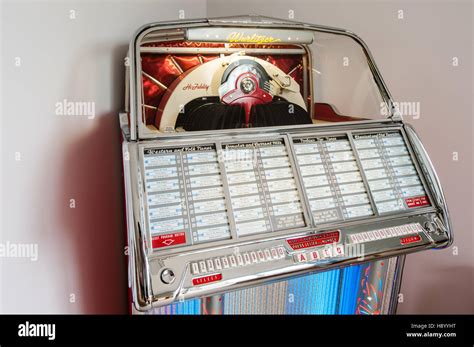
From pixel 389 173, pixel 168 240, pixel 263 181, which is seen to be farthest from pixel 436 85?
pixel 168 240

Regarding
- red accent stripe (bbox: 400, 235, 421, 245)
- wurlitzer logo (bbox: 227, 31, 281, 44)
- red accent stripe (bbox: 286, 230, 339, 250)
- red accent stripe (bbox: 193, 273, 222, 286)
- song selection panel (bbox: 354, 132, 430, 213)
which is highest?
wurlitzer logo (bbox: 227, 31, 281, 44)

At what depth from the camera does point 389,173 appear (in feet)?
5.31

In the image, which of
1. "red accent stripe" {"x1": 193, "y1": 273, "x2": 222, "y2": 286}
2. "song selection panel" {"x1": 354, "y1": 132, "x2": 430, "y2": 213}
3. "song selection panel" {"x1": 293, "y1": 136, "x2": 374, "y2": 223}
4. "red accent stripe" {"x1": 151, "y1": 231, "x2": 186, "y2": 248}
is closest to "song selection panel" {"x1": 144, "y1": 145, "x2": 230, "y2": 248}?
"red accent stripe" {"x1": 151, "y1": 231, "x2": 186, "y2": 248}

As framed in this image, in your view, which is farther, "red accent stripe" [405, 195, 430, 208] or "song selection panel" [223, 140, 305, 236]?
"red accent stripe" [405, 195, 430, 208]

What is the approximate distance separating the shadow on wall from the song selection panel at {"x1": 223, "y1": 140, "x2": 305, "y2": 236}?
62 cm

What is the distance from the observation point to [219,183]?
1.40m

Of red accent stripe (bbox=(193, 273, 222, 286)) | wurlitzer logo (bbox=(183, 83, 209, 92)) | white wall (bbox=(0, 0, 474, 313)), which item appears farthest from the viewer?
wurlitzer logo (bbox=(183, 83, 209, 92))

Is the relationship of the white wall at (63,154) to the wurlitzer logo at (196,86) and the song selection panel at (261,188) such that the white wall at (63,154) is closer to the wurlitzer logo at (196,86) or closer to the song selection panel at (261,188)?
the wurlitzer logo at (196,86)

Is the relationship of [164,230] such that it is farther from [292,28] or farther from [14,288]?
[292,28]

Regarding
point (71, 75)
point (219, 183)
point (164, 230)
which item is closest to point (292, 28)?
point (219, 183)

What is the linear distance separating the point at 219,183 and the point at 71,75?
733mm

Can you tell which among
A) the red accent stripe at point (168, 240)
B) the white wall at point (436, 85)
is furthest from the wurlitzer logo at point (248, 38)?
the red accent stripe at point (168, 240)

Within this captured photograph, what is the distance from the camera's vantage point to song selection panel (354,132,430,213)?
5.16 feet

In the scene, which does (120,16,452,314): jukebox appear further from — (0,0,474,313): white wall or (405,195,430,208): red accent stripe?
(0,0,474,313): white wall
